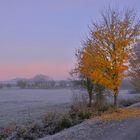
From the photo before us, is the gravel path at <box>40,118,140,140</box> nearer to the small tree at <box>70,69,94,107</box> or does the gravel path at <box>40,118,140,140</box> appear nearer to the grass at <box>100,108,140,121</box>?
the grass at <box>100,108,140,121</box>

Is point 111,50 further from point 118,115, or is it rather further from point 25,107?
point 25,107

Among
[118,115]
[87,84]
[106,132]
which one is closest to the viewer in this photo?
[106,132]

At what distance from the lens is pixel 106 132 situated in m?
19.5

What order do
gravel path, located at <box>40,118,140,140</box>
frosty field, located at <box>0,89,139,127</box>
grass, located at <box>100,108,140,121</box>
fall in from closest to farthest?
gravel path, located at <box>40,118,140,140</box>
grass, located at <box>100,108,140,121</box>
frosty field, located at <box>0,89,139,127</box>

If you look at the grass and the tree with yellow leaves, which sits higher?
the tree with yellow leaves

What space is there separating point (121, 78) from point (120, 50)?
8.43ft

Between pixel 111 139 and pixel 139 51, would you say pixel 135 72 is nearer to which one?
pixel 139 51

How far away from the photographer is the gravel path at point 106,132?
18.0 metres

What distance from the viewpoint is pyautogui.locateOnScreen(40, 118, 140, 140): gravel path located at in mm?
18031

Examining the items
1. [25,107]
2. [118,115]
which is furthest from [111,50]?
[25,107]

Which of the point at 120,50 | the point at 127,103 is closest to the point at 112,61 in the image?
the point at 120,50

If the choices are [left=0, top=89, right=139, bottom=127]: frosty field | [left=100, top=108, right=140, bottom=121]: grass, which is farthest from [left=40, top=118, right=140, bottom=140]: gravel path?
[left=0, top=89, right=139, bottom=127]: frosty field

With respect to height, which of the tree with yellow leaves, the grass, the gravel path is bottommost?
the gravel path

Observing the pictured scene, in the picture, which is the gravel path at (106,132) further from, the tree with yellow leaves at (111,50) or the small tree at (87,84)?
Answer: the small tree at (87,84)
